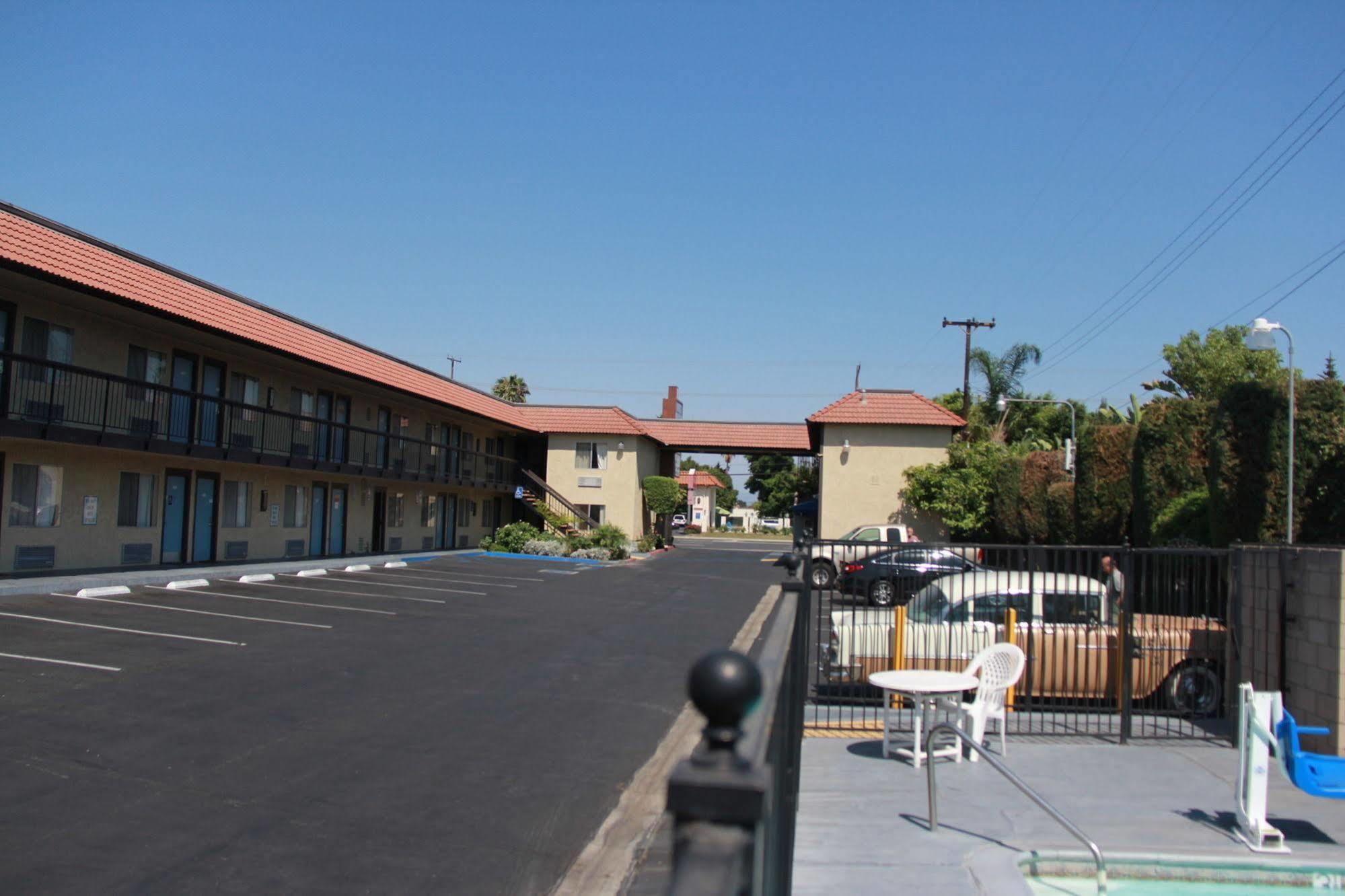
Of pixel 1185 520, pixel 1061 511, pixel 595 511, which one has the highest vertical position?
pixel 1061 511

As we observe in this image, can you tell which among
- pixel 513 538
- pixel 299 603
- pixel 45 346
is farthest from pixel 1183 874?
pixel 513 538

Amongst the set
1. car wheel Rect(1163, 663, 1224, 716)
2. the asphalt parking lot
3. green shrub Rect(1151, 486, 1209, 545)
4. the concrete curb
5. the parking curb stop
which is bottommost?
the concrete curb

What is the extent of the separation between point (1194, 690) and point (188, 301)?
72.4ft

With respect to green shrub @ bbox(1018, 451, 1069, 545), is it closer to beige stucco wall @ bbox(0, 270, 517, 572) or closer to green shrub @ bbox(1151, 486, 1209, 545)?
green shrub @ bbox(1151, 486, 1209, 545)

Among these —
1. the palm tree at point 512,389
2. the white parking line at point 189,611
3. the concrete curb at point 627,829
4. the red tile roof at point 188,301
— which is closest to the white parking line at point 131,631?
the white parking line at point 189,611

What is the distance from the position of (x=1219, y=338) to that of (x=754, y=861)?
5271 cm

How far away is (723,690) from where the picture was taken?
140 centimetres

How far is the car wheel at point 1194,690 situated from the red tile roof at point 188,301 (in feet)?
62.4

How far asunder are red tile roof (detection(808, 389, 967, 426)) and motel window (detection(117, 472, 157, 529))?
25.4 metres

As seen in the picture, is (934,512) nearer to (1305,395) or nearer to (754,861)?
(1305,395)

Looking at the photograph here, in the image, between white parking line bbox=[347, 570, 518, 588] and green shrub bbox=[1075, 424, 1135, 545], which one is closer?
green shrub bbox=[1075, 424, 1135, 545]

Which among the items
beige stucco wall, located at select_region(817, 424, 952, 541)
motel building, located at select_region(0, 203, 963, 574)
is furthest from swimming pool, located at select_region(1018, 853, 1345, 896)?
beige stucco wall, located at select_region(817, 424, 952, 541)

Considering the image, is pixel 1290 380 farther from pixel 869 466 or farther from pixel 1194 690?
pixel 869 466

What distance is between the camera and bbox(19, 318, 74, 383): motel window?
20359mm
